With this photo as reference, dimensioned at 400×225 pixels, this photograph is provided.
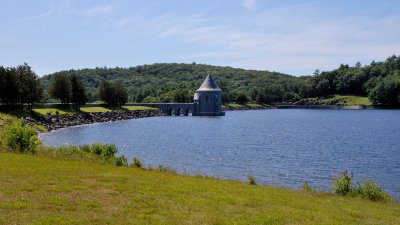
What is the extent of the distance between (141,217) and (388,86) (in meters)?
197

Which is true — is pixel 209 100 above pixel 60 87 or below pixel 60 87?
below

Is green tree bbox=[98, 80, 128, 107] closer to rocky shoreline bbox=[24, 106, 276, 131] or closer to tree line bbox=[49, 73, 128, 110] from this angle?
tree line bbox=[49, 73, 128, 110]

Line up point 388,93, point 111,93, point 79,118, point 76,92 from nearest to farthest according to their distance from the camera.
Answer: point 79,118 → point 76,92 → point 111,93 → point 388,93

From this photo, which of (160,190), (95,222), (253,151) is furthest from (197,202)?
(253,151)

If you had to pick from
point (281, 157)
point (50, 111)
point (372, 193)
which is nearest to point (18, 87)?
point (50, 111)

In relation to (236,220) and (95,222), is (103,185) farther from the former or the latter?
(236,220)

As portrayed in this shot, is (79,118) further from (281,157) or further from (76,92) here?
(281,157)

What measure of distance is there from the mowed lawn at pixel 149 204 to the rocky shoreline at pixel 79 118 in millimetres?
67816

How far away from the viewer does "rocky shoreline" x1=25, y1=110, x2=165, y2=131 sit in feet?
288

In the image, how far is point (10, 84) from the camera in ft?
272

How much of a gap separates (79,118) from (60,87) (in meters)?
9.39

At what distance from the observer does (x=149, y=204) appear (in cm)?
1530

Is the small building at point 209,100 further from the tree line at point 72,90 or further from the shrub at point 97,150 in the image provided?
the shrub at point 97,150

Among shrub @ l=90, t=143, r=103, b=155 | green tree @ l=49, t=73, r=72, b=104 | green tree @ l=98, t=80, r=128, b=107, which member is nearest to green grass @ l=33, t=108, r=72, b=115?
green tree @ l=49, t=73, r=72, b=104
